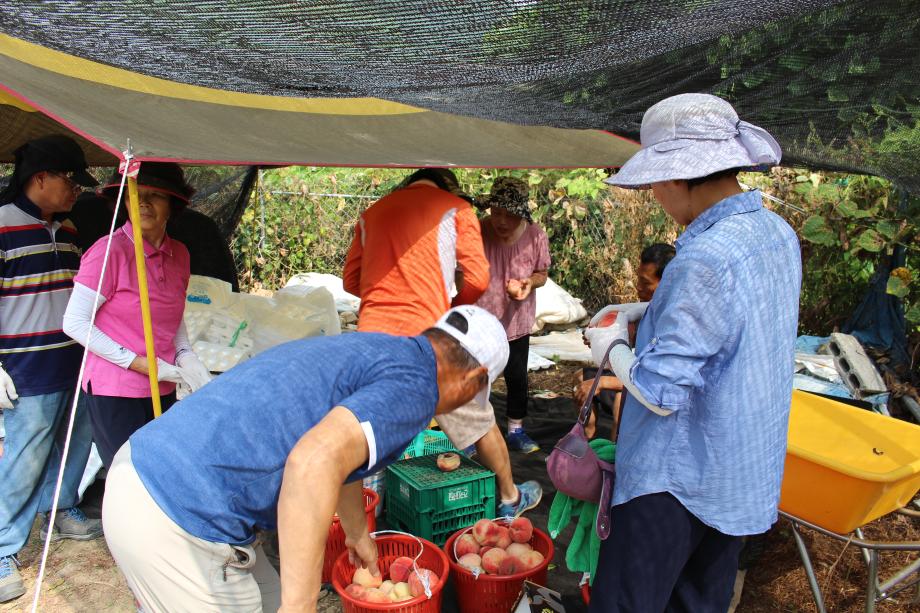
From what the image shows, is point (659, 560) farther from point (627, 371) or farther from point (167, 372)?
point (167, 372)

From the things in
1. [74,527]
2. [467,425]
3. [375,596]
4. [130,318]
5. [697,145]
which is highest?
[697,145]

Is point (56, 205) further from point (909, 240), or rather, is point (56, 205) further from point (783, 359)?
point (909, 240)

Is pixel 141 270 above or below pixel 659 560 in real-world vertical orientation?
above

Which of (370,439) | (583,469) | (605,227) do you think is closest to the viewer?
(370,439)

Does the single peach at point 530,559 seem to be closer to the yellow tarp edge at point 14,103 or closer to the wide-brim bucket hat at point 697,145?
the wide-brim bucket hat at point 697,145

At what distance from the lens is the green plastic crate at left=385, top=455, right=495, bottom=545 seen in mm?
2918

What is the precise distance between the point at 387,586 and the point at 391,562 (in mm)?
262

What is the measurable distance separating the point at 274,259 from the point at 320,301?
14.6ft

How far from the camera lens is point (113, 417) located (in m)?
2.83

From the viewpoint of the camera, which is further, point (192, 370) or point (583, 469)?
point (192, 370)

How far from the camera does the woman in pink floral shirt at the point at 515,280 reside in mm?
4168

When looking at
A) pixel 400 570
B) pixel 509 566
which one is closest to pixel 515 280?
pixel 509 566

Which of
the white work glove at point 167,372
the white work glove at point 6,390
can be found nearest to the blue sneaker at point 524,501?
the white work glove at point 167,372

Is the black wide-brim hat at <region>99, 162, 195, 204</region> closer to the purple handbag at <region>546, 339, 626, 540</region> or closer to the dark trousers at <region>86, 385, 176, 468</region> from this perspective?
the dark trousers at <region>86, 385, 176, 468</region>
